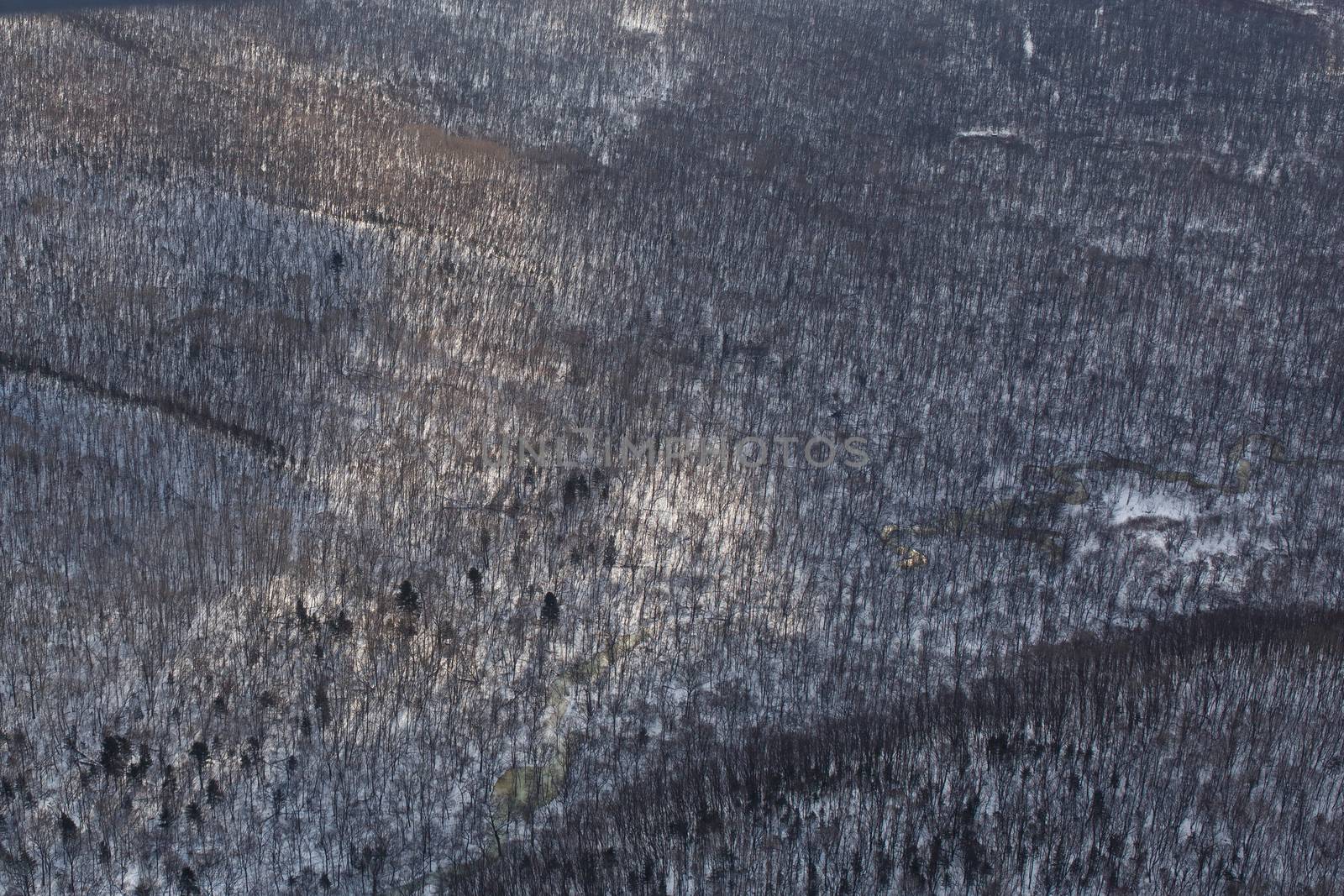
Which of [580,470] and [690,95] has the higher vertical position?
[690,95]

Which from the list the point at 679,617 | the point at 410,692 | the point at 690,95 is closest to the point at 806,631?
the point at 679,617

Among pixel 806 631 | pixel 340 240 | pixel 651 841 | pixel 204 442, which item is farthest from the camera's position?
pixel 340 240

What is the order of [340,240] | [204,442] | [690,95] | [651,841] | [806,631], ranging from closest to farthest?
1. [651,841]
2. [806,631]
3. [204,442]
4. [340,240]
5. [690,95]

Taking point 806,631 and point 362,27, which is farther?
point 362,27

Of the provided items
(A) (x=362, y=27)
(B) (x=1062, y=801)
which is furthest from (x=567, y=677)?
(A) (x=362, y=27)

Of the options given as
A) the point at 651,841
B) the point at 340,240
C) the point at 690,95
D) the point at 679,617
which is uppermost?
the point at 690,95

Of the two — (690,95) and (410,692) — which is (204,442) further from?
(690,95)

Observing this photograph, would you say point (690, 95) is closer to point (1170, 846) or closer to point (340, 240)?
point (340, 240)
